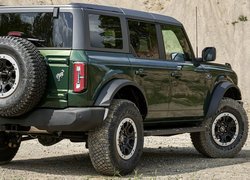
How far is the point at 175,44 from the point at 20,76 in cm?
318

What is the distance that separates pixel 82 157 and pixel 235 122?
2511 mm

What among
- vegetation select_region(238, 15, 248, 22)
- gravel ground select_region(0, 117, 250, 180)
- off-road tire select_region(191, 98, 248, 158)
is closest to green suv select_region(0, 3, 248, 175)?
gravel ground select_region(0, 117, 250, 180)

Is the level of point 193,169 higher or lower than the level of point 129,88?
lower

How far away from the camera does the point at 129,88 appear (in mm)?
8719

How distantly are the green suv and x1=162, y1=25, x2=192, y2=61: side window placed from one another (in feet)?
0.19

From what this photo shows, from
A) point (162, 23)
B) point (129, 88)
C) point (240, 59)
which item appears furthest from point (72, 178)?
point (240, 59)

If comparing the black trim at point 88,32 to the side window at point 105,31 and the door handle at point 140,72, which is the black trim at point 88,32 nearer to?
the side window at point 105,31

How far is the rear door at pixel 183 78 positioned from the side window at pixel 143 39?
0.93 feet

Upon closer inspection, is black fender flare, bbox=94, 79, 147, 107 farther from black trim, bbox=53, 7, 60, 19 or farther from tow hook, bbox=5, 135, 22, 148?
tow hook, bbox=5, 135, 22, 148

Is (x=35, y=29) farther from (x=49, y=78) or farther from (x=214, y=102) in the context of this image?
(x=214, y=102)

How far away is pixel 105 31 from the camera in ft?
28.3

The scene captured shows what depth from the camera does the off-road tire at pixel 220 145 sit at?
10.5m

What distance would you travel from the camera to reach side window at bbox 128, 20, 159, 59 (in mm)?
9172

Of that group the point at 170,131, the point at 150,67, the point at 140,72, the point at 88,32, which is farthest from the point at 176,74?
the point at 88,32
